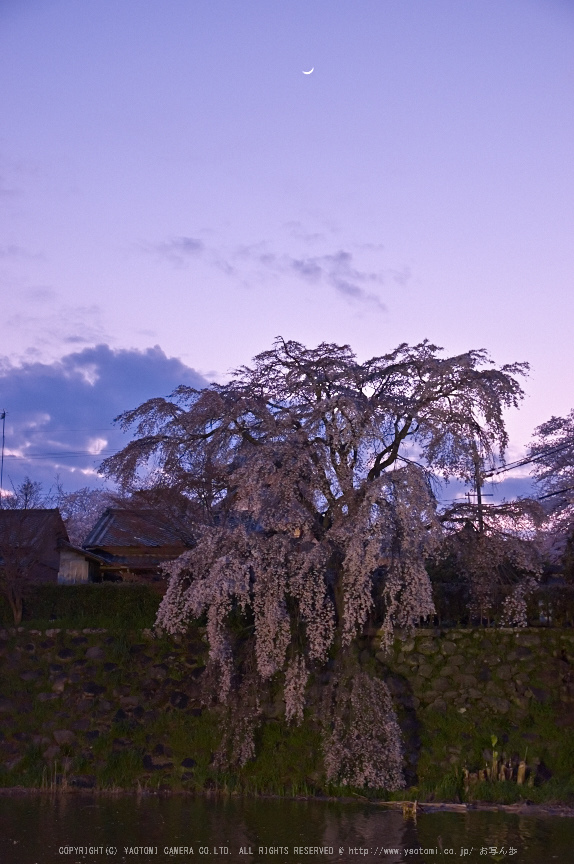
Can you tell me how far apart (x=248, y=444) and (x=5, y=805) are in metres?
7.80

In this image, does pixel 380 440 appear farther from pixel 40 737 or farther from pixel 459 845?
pixel 40 737

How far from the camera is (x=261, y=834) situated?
41.8 ft

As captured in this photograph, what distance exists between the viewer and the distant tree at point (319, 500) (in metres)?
15.7

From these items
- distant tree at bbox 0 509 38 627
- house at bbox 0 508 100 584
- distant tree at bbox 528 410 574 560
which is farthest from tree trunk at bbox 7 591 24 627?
distant tree at bbox 528 410 574 560

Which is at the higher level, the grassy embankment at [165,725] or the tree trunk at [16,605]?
the tree trunk at [16,605]

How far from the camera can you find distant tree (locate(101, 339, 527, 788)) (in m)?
15.7

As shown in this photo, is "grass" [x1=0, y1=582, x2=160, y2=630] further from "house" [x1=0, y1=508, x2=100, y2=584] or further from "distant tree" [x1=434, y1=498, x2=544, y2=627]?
"distant tree" [x1=434, y1=498, x2=544, y2=627]

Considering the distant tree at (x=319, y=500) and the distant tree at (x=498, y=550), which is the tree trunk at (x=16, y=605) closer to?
the distant tree at (x=319, y=500)

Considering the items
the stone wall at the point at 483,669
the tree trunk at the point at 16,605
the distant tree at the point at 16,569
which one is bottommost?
the stone wall at the point at 483,669

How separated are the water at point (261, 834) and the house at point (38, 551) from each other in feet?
19.3

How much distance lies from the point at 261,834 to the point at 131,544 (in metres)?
18.6

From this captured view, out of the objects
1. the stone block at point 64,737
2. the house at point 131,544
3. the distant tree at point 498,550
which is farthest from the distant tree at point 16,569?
the distant tree at point 498,550

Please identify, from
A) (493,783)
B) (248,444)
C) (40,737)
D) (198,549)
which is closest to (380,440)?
(248,444)

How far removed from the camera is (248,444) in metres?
17.5
